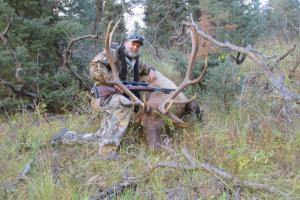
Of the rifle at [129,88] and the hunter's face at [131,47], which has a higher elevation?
the hunter's face at [131,47]

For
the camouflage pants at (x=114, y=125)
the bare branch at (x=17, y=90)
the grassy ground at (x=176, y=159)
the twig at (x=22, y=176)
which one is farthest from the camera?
the bare branch at (x=17, y=90)

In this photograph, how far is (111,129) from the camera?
5.04 metres

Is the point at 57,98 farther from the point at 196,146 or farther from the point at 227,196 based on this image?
the point at 227,196

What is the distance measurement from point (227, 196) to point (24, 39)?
6.18 meters

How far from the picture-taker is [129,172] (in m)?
4.14

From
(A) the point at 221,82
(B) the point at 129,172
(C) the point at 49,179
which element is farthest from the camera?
(A) the point at 221,82

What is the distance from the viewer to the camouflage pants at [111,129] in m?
4.86

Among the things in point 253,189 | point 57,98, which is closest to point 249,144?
point 253,189

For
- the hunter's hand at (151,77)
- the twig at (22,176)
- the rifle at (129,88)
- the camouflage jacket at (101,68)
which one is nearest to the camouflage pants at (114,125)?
the rifle at (129,88)

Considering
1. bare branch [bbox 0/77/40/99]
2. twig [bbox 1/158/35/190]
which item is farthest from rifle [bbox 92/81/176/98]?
bare branch [bbox 0/77/40/99]

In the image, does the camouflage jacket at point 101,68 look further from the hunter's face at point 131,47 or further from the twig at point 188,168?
the twig at point 188,168

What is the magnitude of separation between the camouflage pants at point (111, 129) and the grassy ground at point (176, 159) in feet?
0.40

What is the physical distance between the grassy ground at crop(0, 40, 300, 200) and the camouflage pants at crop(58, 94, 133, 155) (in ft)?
0.40

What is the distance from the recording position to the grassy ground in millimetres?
3672
